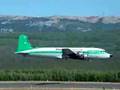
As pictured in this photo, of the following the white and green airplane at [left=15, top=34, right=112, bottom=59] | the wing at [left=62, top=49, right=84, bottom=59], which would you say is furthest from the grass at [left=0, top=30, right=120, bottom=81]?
the wing at [left=62, top=49, right=84, bottom=59]

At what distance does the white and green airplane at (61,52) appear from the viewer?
58031 millimetres

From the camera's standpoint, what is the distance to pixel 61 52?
2399 inches

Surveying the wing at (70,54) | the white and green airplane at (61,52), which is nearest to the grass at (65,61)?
the white and green airplane at (61,52)

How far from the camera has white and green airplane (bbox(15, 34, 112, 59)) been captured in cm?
5803

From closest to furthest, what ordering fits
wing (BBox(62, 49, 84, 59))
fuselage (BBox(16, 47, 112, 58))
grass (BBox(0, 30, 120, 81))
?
grass (BBox(0, 30, 120, 81)), fuselage (BBox(16, 47, 112, 58)), wing (BBox(62, 49, 84, 59))

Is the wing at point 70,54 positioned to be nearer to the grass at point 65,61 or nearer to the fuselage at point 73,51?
the fuselage at point 73,51

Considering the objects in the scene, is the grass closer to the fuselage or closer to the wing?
the fuselage

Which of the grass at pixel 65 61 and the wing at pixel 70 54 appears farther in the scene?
the wing at pixel 70 54

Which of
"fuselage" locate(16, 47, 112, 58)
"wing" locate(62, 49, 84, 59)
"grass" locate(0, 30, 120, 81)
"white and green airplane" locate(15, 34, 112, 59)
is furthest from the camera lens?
"wing" locate(62, 49, 84, 59)

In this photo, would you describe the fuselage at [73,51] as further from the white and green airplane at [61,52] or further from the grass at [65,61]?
the grass at [65,61]

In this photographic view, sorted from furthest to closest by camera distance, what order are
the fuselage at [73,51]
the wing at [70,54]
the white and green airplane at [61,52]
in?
the wing at [70,54] → the white and green airplane at [61,52] → the fuselage at [73,51]

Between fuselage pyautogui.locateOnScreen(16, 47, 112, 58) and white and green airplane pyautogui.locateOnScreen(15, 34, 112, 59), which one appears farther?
white and green airplane pyautogui.locateOnScreen(15, 34, 112, 59)

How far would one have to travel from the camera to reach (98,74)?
41.2 meters

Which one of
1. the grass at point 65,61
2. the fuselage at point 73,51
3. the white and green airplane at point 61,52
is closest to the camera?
the grass at point 65,61
